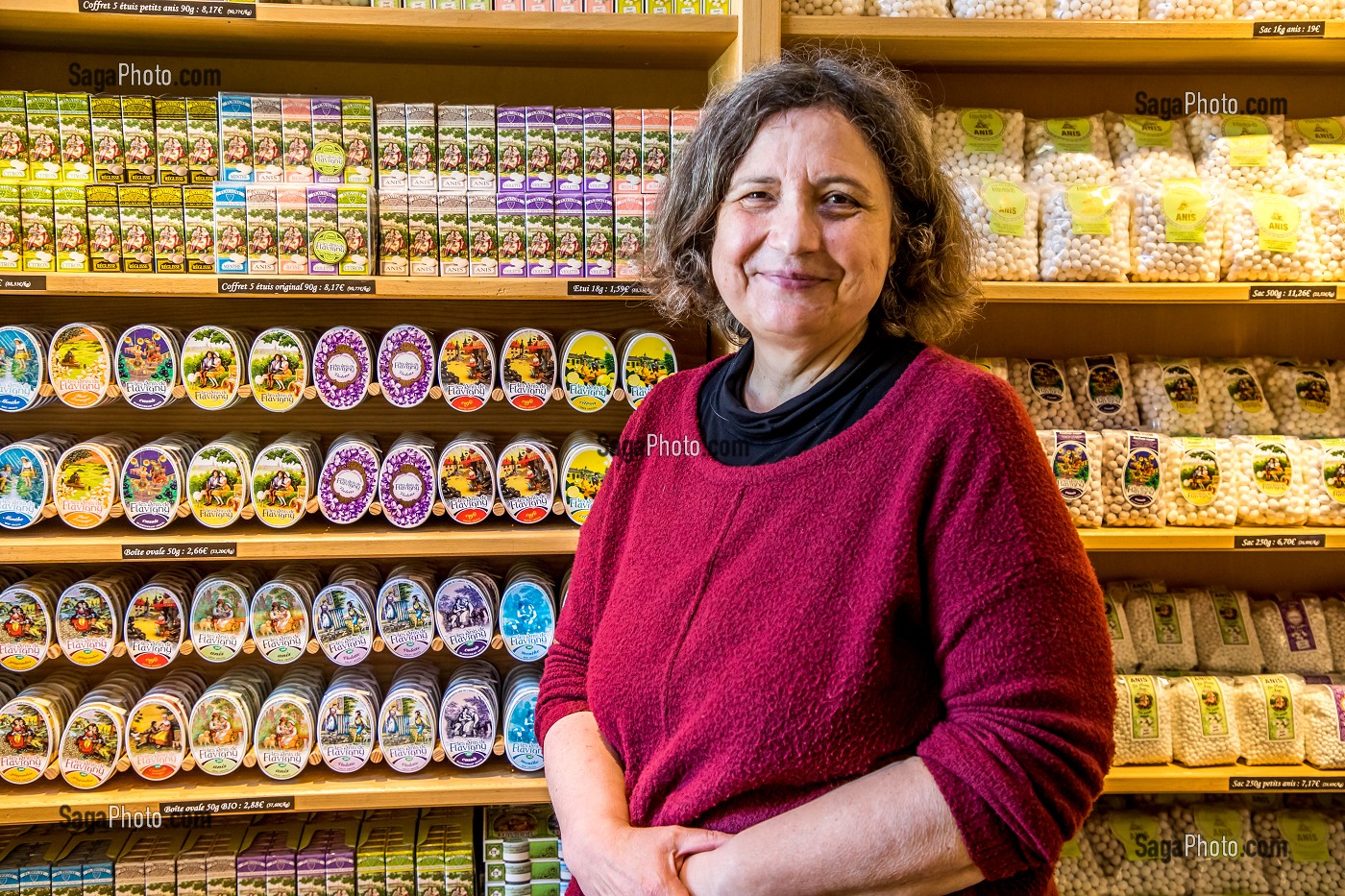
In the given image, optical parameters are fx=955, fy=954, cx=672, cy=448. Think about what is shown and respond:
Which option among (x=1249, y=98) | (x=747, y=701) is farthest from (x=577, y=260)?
(x=1249, y=98)

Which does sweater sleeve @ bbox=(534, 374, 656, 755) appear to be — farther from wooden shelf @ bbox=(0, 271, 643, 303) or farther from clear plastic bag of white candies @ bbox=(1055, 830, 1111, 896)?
clear plastic bag of white candies @ bbox=(1055, 830, 1111, 896)

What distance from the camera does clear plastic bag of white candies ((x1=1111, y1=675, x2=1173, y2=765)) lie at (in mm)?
1949

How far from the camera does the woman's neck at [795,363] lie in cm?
112

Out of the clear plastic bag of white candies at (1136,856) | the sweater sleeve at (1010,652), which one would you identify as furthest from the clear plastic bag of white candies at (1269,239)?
the sweater sleeve at (1010,652)

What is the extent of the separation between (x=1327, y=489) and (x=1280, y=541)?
0.16 m

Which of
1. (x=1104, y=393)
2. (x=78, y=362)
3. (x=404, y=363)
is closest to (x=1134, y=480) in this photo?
(x=1104, y=393)

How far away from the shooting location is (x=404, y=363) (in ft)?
6.01

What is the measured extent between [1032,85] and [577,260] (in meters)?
1.16

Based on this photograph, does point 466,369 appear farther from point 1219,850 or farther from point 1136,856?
point 1219,850

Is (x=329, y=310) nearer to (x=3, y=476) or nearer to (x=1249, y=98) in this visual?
(x=3, y=476)

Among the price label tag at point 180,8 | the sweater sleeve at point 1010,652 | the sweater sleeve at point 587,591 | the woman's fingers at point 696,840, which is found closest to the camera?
the sweater sleeve at point 1010,652

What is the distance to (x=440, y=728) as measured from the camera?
6.16 feet

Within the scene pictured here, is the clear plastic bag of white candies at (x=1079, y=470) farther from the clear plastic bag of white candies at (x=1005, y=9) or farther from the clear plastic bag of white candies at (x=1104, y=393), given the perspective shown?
the clear plastic bag of white candies at (x=1005, y=9)

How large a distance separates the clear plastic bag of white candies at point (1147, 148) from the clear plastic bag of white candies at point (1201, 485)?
56 cm
